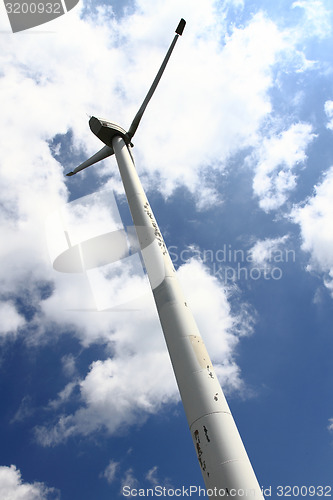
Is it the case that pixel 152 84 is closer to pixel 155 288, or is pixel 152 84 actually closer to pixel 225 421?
pixel 155 288

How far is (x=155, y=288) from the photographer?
12.1 meters

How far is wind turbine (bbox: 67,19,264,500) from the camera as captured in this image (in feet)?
26.4

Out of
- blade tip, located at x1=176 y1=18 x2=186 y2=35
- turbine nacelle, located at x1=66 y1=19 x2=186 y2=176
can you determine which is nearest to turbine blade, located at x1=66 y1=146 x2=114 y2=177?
turbine nacelle, located at x1=66 y1=19 x2=186 y2=176

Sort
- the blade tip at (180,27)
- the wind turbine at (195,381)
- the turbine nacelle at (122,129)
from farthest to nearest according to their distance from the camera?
the blade tip at (180,27) → the turbine nacelle at (122,129) → the wind turbine at (195,381)

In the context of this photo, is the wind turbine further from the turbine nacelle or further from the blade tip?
the blade tip

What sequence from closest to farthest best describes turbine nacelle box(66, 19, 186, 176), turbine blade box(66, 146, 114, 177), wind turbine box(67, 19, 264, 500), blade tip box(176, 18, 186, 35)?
wind turbine box(67, 19, 264, 500), turbine nacelle box(66, 19, 186, 176), blade tip box(176, 18, 186, 35), turbine blade box(66, 146, 114, 177)

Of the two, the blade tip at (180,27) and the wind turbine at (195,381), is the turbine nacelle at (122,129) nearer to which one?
the blade tip at (180,27)

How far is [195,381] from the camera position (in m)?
9.71

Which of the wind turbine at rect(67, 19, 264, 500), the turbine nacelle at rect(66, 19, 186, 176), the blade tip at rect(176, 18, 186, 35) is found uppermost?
the blade tip at rect(176, 18, 186, 35)

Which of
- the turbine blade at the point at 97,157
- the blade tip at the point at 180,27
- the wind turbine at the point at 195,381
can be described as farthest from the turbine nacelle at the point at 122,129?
the wind turbine at the point at 195,381

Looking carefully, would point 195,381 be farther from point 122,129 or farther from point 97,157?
point 97,157

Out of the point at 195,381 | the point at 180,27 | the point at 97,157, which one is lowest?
the point at 195,381

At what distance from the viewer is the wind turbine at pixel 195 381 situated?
8.04 meters

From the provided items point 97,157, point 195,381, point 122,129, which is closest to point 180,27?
point 122,129
